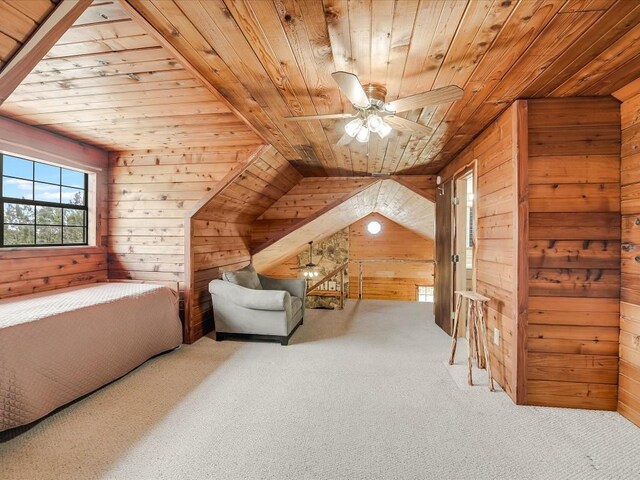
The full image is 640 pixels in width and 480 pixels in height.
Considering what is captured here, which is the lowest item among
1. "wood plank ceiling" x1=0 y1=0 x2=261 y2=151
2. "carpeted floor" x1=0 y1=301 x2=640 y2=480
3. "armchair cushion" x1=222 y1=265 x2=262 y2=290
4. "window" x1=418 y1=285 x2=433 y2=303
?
"window" x1=418 y1=285 x2=433 y2=303

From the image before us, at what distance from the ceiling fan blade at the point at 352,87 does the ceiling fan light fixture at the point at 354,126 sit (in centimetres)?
19

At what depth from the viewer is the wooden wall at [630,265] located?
182 cm

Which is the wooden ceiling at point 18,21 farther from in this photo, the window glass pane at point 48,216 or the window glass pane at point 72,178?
the window glass pane at point 72,178

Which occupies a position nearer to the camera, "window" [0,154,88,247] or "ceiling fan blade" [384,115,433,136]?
"ceiling fan blade" [384,115,433,136]

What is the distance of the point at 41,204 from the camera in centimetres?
279

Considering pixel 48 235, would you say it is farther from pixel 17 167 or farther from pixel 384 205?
pixel 384 205

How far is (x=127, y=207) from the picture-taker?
11.1 ft

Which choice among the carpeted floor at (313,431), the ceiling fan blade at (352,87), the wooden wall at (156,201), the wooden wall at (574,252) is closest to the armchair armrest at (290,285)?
the wooden wall at (156,201)

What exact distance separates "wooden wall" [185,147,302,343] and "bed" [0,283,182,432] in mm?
406

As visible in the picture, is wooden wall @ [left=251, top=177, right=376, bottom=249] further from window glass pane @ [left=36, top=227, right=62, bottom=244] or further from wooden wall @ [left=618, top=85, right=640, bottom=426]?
wooden wall @ [left=618, top=85, right=640, bottom=426]

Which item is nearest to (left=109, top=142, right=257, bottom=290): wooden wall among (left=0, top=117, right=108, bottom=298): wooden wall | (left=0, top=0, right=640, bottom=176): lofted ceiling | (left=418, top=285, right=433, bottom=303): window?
(left=0, top=117, right=108, bottom=298): wooden wall

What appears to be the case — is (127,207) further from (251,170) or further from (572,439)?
(572,439)

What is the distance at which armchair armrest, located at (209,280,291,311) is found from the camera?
311 cm

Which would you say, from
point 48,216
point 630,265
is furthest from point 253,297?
point 630,265
